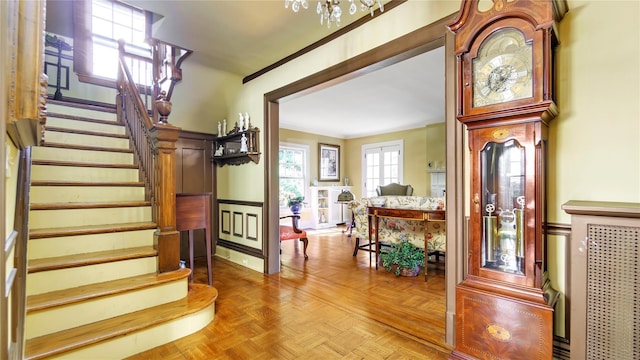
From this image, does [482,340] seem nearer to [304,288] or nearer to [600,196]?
[600,196]

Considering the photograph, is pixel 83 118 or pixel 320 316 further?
pixel 83 118

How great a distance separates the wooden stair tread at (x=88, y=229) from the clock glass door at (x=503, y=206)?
249 cm

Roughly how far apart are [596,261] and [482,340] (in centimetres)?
73

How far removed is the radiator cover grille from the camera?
1.30 metres

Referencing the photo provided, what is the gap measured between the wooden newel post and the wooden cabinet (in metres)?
5.20

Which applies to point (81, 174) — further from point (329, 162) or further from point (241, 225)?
point (329, 162)

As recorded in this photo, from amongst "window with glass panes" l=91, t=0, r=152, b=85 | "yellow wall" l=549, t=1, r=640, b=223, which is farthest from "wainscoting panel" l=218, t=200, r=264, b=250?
"yellow wall" l=549, t=1, r=640, b=223

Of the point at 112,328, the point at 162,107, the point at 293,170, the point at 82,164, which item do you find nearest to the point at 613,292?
the point at 112,328

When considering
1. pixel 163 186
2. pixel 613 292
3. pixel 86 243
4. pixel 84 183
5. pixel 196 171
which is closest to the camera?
pixel 613 292

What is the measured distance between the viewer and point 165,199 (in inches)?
94.7

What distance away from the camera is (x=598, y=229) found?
1.37m

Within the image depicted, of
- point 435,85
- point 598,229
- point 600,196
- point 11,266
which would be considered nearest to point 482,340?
point 598,229

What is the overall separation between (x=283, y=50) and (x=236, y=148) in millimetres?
1696

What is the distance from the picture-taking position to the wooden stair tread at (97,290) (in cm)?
178
